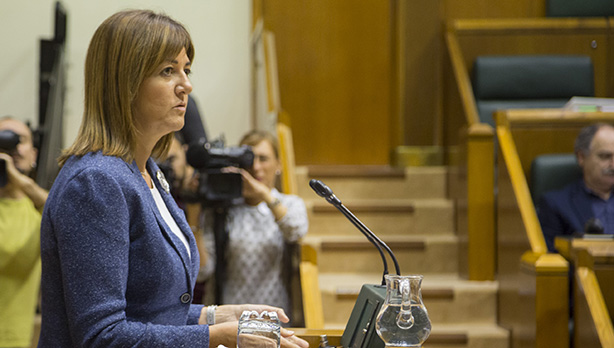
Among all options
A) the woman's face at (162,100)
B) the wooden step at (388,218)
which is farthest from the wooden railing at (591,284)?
the woman's face at (162,100)

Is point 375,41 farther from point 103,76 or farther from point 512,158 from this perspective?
point 103,76

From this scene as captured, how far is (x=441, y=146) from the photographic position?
442 cm

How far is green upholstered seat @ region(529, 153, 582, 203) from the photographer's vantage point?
3320mm

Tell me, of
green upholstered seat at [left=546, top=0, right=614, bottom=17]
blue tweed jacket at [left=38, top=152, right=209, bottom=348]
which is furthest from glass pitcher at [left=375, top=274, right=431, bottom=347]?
green upholstered seat at [left=546, top=0, right=614, bottom=17]

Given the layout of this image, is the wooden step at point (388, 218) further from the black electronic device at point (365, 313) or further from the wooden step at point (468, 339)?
the black electronic device at point (365, 313)

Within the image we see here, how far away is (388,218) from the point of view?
3814mm

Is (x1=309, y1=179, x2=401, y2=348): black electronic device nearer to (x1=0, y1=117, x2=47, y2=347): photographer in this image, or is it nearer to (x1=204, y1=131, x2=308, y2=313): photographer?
(x1=204, y1=131, x2=308, y2=313): photographer

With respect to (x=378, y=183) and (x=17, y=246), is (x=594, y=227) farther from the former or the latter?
(x=17, y=246)

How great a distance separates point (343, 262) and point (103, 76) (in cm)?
248

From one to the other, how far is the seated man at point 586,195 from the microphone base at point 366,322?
1.95 meters

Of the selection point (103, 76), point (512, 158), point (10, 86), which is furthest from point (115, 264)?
point (10, 86)

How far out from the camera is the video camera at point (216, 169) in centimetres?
253

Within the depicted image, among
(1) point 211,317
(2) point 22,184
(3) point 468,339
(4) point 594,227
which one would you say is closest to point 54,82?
(2) point 22,184

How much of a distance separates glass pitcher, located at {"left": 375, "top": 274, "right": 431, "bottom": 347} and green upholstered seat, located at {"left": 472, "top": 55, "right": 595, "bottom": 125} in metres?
3.06
